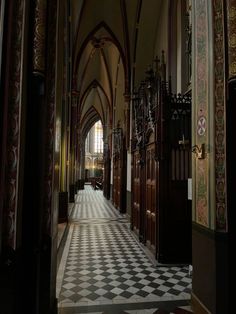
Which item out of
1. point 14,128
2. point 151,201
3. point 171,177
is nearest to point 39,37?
point 14,128

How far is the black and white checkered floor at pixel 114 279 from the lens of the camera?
11.5ft

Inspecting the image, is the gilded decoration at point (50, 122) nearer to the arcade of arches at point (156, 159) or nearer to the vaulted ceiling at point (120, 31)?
the arcade of arches at point (156, 159)

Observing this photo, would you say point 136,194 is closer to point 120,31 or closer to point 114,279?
point 114,279

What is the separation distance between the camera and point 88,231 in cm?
816

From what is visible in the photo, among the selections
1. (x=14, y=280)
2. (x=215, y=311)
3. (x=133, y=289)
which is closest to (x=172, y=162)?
(x=133, y=289)

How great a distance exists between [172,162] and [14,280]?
3.95 metres

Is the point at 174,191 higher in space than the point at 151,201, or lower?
higher

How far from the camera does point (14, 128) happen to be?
2.12 m

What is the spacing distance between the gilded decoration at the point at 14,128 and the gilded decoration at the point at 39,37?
262 mm

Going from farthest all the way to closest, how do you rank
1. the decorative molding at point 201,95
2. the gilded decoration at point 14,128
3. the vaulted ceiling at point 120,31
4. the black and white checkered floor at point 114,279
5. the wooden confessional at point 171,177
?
the vaulted ceiling at point 120,31 < the wooden confessional at point 171,177 < the black and white checkered floor at point 114,279 < the decorative molding at point 201,95 < the gilded decoration at point 14,128

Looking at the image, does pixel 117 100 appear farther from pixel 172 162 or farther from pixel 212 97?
pixel 212 97

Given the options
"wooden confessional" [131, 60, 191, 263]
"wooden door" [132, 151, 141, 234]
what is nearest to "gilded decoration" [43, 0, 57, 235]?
"wooden confessional" [131, 60, 191, 263]

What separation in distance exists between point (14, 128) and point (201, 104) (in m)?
2.19

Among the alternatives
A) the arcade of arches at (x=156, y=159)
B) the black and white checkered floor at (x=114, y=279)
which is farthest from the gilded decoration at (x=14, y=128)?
the black and white checkered floor at (x=114, y=279)
